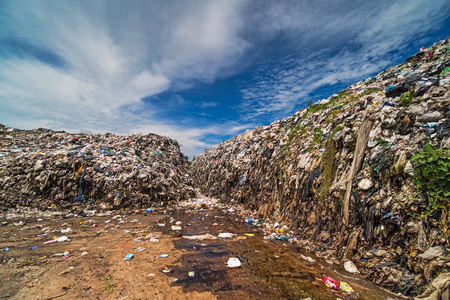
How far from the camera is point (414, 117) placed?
3.25 metres

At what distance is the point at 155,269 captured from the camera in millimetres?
3098

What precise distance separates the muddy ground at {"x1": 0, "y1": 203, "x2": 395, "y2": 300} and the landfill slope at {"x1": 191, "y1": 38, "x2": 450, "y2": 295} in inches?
21.9

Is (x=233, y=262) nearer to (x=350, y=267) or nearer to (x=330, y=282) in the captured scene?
(x=330, y=282)

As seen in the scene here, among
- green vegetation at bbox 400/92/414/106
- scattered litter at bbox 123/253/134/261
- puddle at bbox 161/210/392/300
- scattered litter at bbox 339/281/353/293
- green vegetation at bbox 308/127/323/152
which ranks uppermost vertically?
green vegetation at bbox 400/92/414/106

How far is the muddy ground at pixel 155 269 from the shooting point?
Result: 250 cm

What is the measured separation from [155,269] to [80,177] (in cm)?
698

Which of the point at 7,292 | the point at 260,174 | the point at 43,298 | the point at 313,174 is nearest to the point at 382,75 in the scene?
the point at 313,174

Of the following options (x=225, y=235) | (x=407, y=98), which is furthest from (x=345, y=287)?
(x=407, y=98)

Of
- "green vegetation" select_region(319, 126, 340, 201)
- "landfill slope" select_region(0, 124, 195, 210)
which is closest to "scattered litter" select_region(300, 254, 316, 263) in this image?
"green vegetation" select_region(319, 126, 340, 201)

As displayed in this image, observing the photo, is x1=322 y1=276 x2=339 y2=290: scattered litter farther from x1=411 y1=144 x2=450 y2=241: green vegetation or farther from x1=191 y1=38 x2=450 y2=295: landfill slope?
A: x1=411 y1=144 x2=450 y2=241: green vegetation

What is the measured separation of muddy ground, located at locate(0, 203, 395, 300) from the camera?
2504 millimetres

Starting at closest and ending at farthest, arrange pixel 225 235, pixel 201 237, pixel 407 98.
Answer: pixel 407 98
pixel 201 237
pixel 225 235

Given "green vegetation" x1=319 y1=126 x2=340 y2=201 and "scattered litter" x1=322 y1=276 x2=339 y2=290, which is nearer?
"scattered litter" x1=322 y1=276 x2=339 y2=290

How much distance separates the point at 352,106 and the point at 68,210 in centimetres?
1100
